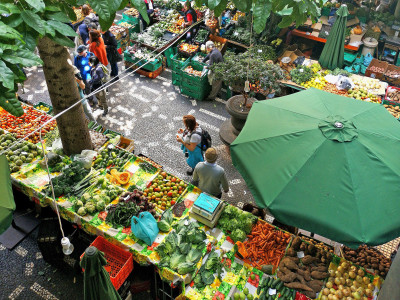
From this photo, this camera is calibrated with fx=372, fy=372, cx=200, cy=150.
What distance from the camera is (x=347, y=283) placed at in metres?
4.85

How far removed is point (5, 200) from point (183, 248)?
2.30m

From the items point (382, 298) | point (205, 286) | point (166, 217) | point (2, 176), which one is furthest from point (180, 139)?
point (382, 298)

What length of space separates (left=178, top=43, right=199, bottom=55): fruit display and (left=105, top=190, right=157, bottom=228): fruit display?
511 cm

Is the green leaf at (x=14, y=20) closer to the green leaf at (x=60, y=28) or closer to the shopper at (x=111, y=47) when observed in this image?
the green leaf at (x=60, y=28)

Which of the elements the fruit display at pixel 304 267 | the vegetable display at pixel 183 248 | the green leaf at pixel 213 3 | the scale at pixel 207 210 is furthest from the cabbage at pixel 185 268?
the green leaf at pixel 213 3

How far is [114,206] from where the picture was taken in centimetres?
559

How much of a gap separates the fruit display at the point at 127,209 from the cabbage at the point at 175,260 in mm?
785

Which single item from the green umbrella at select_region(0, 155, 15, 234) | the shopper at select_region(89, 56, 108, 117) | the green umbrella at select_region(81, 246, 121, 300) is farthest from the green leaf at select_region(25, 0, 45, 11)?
the shopper at select_region(89, 56, 108, 117)

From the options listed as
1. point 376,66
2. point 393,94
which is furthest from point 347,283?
point 376,66

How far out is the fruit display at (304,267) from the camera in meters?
4.79

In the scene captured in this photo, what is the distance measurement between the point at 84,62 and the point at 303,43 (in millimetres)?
6313

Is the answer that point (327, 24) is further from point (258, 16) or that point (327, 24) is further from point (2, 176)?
point (2, 176)

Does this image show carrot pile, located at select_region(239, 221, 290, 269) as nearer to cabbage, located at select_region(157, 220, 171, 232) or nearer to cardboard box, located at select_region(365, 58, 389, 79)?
cabbage, located at select_region(157, 220, 171, 232)

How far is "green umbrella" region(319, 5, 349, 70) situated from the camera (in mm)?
8617
